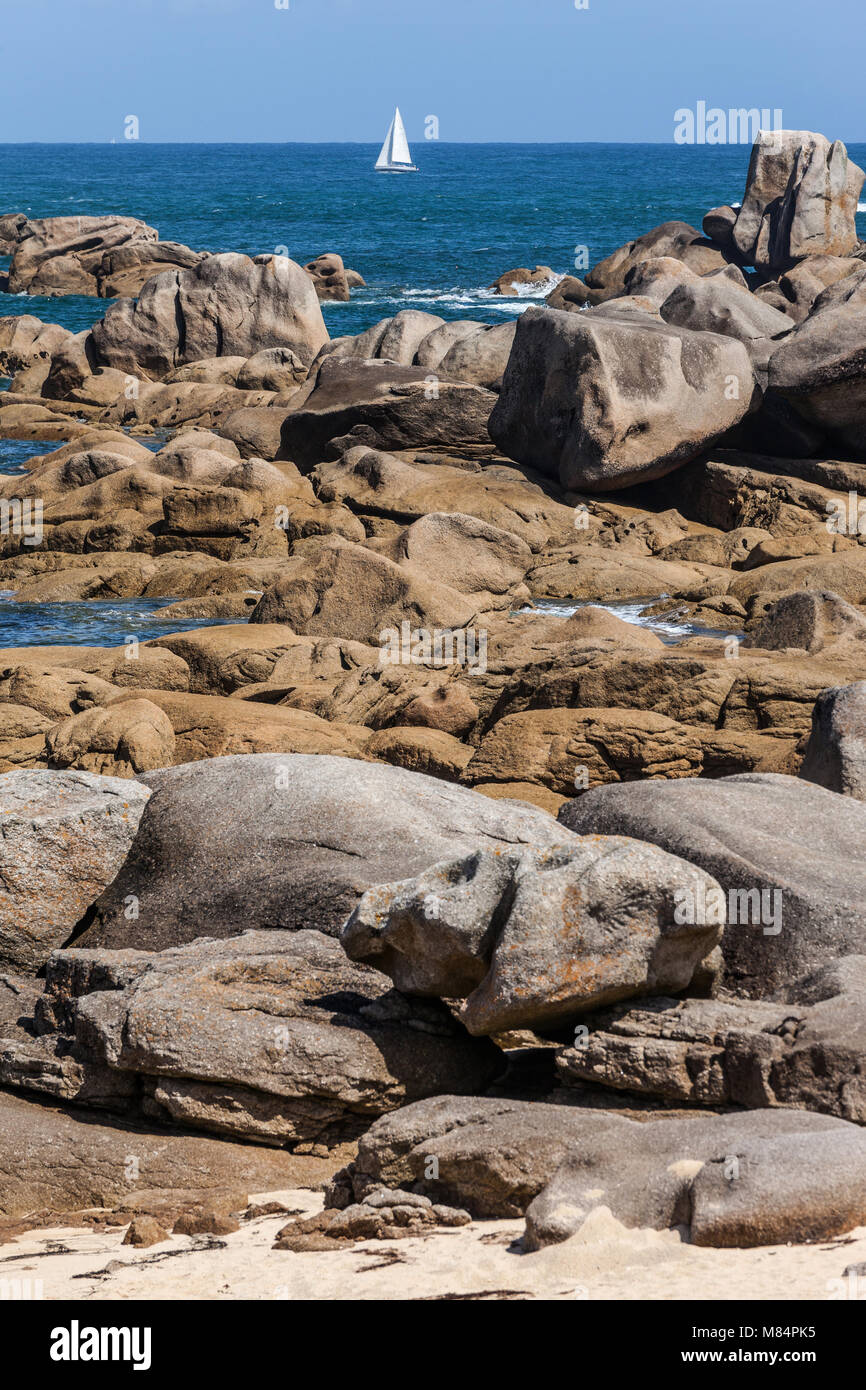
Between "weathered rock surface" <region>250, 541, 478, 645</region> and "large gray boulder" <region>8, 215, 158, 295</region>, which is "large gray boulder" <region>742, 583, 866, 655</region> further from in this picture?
"large gray boulder" <region>8, 215, 158, 295</region>

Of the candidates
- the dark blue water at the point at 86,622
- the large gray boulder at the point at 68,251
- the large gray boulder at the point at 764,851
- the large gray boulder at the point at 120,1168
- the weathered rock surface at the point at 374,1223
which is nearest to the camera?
the weathered rock surface at the point at 374,1223

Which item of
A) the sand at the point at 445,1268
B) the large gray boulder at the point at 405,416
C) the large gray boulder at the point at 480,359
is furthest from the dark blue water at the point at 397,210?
the sand at the point at 445,1268

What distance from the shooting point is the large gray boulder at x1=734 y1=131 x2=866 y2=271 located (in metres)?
51.3

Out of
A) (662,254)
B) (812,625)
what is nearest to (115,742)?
(812,625)

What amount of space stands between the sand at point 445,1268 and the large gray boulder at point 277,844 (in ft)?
7.85

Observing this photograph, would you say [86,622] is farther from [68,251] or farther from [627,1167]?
[68,251]

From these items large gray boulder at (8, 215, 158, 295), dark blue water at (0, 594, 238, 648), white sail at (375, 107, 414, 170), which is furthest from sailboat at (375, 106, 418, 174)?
dark blue water at (0, 594, 238, 648)

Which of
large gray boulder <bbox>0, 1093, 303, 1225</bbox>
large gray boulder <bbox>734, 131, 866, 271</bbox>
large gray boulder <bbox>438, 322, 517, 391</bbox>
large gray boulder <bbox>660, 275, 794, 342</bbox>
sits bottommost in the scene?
large gray boulder <bbox>0, 1093, 303, 1225</bbox>

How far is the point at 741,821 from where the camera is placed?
8094mm

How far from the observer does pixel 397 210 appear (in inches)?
3937

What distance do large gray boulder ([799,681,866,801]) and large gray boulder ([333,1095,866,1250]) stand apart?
13.9ft

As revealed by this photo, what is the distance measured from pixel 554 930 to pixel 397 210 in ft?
327

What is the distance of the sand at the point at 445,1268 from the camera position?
4746mm

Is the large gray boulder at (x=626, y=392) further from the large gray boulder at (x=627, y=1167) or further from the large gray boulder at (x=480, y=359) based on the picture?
the large gray boulder at (x=627, y=1167)
